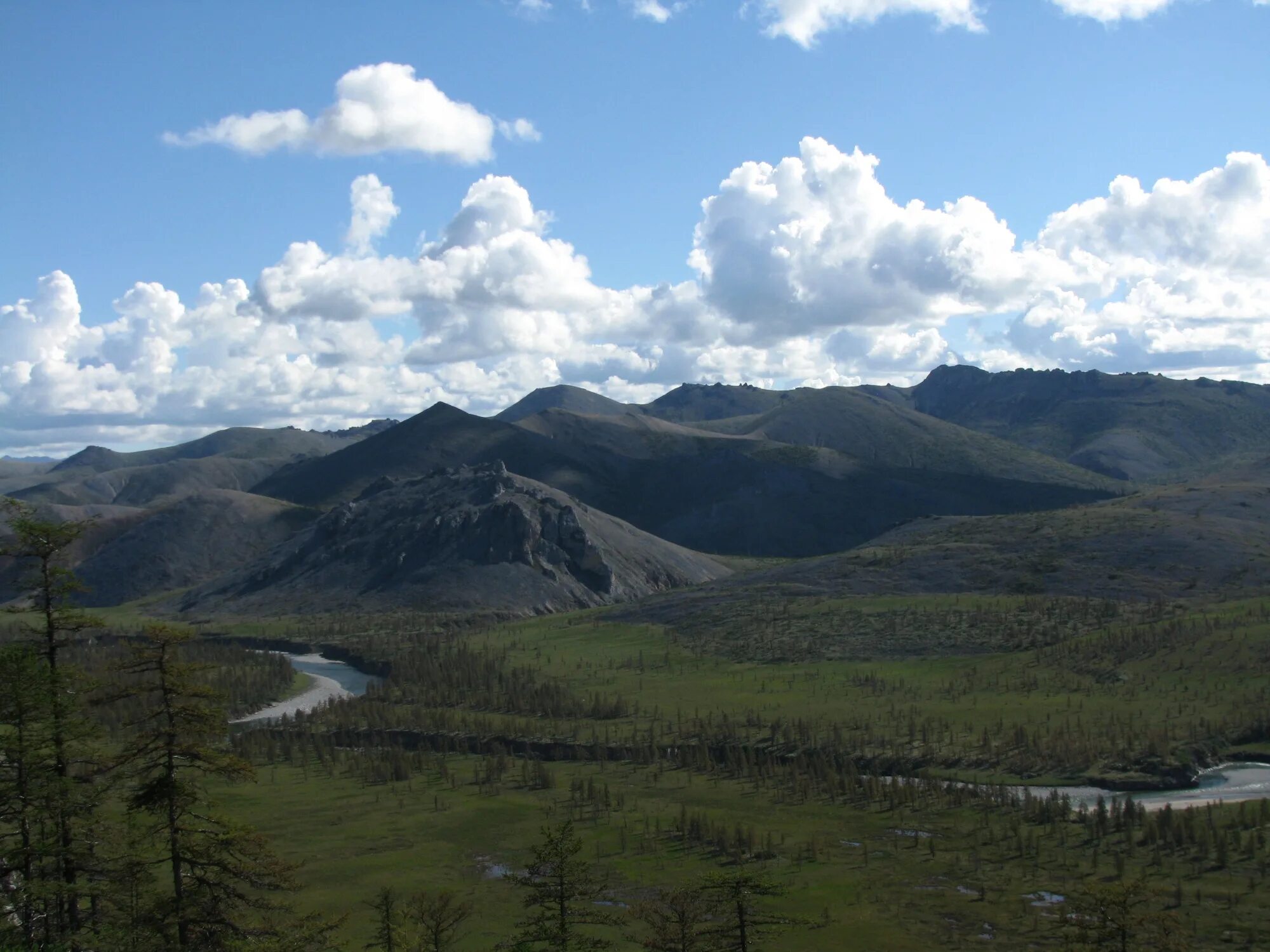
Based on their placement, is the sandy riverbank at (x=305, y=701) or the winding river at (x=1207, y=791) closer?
the winding river at (x=1207, y=791)

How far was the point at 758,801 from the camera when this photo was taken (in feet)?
203

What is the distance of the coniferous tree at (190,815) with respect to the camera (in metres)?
27.2

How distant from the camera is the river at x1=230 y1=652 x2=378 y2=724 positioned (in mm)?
101312

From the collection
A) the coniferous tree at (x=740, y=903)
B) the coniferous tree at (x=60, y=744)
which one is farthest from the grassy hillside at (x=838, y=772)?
the coniferous tree at (x=60, y=744)

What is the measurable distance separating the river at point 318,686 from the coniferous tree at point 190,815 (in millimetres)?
68707

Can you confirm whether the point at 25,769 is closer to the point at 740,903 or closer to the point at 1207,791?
the point at 740,903

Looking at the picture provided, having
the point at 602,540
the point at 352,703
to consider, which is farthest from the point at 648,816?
the point at 602,540

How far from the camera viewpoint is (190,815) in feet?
89.9

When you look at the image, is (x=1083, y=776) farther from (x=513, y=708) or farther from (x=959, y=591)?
Result: (x=959, y=591)

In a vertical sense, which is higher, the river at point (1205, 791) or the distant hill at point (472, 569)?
the distant hill at point (472, 569)

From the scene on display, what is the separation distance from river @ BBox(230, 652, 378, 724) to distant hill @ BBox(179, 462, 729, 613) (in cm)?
3444

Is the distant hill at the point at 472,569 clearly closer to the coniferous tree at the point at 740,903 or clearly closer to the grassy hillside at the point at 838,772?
the grassy hillside at the point at 838,772

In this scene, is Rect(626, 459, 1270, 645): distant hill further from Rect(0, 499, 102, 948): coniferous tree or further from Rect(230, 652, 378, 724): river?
Rect(0, 499, 102, 948): coniferous tree

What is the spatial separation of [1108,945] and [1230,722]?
48265 millimetres
